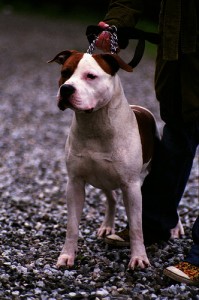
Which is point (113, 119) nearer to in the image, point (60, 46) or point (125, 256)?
point (125, 256)

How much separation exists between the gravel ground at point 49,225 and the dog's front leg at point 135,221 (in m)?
0.10

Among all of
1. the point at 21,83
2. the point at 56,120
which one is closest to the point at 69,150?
the point at 56,120

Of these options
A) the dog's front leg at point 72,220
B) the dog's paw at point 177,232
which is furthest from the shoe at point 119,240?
the dog's front leg at point 72,220

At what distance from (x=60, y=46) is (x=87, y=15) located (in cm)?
994

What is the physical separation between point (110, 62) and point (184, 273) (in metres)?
1.57

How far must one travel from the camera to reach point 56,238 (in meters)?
5.71

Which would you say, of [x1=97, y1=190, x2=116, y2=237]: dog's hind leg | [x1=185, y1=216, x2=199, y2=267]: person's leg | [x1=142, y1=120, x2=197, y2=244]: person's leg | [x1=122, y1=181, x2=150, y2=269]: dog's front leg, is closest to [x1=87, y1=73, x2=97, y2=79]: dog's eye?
[x1=122, y1=181, x2=150, y2=269]: dog's front leg

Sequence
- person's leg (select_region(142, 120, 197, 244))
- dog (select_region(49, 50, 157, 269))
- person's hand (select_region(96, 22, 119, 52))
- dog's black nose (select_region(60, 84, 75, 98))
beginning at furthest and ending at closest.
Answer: person's leg (select_region(142, 120, 197, 244))
person's hand (select_region(96, 22, 119, 52))
dog (select_region(49, 50, 157, 269))
dog's black nose (select_region(60, 84, 75, 98))

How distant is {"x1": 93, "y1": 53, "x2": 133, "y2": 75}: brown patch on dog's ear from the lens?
14.3ft

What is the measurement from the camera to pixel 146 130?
5031mm

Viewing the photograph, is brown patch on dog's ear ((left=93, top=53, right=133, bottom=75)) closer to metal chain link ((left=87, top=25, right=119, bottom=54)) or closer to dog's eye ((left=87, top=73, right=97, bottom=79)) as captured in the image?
dog's eye ((left=87, top=73, right=97, bottom=79))

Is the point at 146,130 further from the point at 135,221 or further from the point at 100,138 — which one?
the point at 135,221

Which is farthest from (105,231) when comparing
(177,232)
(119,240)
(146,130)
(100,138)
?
(100,138)

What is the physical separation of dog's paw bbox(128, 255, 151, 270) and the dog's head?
1214 millimetres
